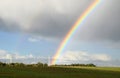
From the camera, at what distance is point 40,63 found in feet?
516

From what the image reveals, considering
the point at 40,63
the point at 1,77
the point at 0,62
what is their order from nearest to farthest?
the point at 1,77
the point at 0,62
the point at 40,63

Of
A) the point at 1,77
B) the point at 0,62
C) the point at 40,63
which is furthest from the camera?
the point at 40,63

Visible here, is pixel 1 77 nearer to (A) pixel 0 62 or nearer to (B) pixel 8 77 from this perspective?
(B) pixel 8 77

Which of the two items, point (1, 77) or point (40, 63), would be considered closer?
point (1, 77)

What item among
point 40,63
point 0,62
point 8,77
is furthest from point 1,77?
point 40,63

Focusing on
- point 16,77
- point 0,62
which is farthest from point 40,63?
point 16,77

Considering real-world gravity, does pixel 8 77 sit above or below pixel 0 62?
below

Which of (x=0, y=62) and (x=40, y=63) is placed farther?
(x=40, y=63)

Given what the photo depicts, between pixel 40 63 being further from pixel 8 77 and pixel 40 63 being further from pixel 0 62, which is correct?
pixel 8 77

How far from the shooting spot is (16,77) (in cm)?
5906

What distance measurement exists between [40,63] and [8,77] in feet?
325

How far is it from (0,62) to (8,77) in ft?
285

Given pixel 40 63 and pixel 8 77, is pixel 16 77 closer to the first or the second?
pixel 8 77

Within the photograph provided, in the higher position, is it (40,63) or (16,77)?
(40,63)
